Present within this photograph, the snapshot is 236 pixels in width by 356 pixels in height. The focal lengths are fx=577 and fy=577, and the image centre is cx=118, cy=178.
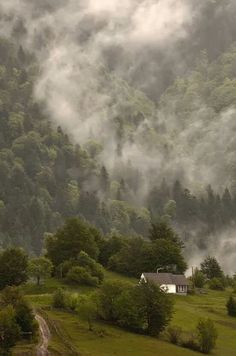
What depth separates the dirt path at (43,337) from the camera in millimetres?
53219

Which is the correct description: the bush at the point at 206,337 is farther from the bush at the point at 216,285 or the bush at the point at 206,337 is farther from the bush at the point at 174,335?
the bush at the point at 216,285

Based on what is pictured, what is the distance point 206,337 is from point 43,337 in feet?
62.4

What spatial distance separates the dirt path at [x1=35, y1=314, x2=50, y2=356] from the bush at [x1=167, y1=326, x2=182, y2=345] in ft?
49.2

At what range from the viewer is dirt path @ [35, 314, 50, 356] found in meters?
53.2

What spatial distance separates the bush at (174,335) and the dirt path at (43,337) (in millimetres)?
14987

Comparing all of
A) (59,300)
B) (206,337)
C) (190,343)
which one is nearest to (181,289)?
(59,300)

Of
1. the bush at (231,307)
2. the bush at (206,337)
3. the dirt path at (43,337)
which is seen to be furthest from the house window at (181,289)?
the dirt path at (43,337)

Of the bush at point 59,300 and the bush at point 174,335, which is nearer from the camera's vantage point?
the bush at point 174,335

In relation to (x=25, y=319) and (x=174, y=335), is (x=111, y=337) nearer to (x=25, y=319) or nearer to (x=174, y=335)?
(x=174, y=335)

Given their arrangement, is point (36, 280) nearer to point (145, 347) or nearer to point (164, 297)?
point (164, 297)

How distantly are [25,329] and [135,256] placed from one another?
62982 millimetres

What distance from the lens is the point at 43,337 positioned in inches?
2333

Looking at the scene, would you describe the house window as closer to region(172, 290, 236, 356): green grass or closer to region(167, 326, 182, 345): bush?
region(172, 290, 236, 356): green grass

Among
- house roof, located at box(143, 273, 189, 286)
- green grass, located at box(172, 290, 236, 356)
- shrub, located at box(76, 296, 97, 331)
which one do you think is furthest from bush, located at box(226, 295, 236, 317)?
shrub, located at box(76, 296, 97, 331)
